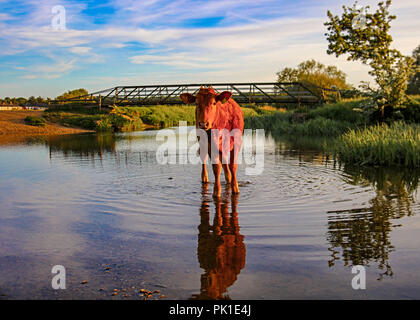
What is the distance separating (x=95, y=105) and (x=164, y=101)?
7987mm

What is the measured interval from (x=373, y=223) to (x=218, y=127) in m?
3.46

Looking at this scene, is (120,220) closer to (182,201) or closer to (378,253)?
(182,201)

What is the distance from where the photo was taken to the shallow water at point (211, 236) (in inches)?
163

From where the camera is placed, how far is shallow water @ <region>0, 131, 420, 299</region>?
13.6 feet

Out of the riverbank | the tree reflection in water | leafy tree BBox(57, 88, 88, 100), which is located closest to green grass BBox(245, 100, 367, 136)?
the tree reflection in water

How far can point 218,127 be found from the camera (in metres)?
8.39

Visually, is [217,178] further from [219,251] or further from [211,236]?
[219,251]

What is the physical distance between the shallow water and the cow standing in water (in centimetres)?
59

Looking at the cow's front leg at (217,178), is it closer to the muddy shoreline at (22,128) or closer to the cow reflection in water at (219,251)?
the cow reflection in water at (219,251)

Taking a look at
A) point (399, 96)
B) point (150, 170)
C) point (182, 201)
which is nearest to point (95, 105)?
point (399, 96)

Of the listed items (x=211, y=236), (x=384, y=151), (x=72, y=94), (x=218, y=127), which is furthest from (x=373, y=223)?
(x=72, y=94)

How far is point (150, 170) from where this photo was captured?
12.1 meters

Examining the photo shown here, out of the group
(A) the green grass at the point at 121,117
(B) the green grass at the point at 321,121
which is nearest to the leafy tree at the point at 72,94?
(A) the green grass at the point at 121,117
